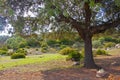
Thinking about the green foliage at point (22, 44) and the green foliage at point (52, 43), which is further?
the green foliage at point (22, 44)

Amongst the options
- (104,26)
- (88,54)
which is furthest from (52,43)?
(104,26)

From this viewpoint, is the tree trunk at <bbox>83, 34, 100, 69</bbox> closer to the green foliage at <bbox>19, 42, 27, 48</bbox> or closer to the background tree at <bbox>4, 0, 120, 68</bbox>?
the background tree at <bbox>4, 0, 120, 68</bbox>

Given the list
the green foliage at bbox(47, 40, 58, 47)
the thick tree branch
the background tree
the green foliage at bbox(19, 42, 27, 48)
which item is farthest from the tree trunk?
the green foliage at bbox(19, 42, 27, 48)

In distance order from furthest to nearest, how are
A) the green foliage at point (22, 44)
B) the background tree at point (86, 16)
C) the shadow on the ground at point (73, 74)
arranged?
the green foliage at point (22, 44) < the background tree at point (86, 16) < the shadow on the ground at point (73, 74)

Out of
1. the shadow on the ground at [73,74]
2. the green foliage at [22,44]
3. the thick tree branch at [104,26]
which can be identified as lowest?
the shadow on the ground at [73,74]

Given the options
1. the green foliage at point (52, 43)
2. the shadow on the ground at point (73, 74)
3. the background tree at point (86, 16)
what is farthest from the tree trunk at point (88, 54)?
the green foliage at point (52, 43)

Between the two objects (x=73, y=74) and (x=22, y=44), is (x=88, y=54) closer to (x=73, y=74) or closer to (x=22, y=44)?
(x=73, y=74)

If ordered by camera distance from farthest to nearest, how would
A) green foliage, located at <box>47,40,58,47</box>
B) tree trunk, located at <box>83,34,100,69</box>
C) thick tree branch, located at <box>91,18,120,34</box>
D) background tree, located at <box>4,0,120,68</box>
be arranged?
green foliage, located at <box>47,40,58,47</box> → tree trunk, located at <box>83,34,100,69</box> → thick tree branch, located at <box>91,18,120,34</box> → background tree, located at <box>4,0,120,68</box>

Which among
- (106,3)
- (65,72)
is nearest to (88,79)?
(65,72)

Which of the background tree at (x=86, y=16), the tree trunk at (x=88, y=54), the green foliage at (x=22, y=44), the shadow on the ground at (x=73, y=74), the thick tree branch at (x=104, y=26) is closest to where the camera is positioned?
the shadow on the ground at (x=73, y=74)

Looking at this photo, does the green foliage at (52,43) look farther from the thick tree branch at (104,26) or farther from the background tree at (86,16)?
the thick tree branch at (104,26)

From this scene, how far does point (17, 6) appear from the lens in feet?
48.5

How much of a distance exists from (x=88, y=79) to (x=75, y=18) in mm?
4948

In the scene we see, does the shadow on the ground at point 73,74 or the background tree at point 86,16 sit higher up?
the background tree at point 86,16
